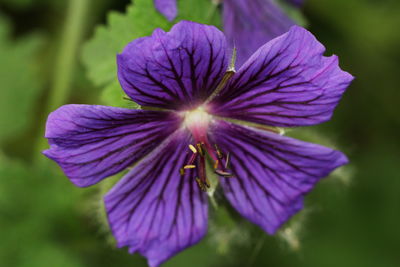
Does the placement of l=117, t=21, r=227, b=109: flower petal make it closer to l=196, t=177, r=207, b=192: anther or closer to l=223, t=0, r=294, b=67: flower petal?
l=196, t=177, r=207, b=192: anther

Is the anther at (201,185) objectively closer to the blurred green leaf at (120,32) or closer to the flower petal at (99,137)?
the flower petal at (99,137)

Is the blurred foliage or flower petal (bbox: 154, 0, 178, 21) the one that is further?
the blurred foliage

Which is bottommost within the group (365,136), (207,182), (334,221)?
(334,221)

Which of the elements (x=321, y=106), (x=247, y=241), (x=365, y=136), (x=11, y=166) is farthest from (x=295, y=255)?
(x=321, y=106)

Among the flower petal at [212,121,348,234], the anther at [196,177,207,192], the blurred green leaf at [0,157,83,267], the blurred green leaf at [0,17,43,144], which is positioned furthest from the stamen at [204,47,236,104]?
the blurred green leaf at [0,17,43,144]

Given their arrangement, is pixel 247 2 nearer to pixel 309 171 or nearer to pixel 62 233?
pixel 309 171

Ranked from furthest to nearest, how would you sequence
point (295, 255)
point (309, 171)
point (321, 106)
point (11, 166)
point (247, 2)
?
point (295, 255), point (11, 166), point (247, 2), point (309, 171), point (321, 106)
